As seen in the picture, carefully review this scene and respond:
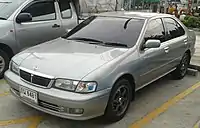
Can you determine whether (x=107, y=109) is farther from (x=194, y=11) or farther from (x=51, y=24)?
(x=194, y=11)

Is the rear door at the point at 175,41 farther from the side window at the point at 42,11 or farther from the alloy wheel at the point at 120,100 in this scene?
the side window at the point at 42,11

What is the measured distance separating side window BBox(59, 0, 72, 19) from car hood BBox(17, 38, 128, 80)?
2.17 m

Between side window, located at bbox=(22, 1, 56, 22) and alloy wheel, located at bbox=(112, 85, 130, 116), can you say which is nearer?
alloy wheel, located at bbox=(112, 85, 130, 116)

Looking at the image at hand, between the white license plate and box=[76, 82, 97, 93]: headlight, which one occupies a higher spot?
box=[76, 82, 97, 93]: headlight

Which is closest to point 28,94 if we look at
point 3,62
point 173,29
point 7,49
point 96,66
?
point 96,66

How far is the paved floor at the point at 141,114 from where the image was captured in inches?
142

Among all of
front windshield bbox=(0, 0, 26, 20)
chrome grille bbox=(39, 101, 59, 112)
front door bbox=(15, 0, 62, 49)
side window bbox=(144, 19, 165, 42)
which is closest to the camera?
chrome grille bbox=(39, 101, 59, 112)

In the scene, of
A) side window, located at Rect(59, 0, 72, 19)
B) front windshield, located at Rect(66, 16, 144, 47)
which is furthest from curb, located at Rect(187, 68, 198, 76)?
side window, located at Rect(59, 0, 72, 19)

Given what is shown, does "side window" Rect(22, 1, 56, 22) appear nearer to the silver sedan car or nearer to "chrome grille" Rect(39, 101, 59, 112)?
the silver sedan car

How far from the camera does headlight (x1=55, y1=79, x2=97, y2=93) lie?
3.11 metres

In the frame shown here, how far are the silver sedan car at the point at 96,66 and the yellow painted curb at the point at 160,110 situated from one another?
273mm

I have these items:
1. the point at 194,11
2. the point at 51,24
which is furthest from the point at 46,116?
the point at 194,11

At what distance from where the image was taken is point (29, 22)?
552cm

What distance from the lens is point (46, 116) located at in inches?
149
